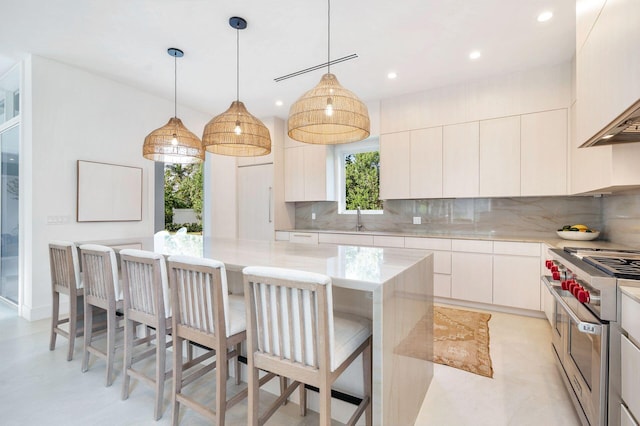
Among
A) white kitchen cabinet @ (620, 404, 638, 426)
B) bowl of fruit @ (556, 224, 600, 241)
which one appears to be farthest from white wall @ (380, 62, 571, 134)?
white kitchen cabinet @ (620, 404, 638, 426)

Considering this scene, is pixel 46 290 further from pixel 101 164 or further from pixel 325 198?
pixel 325 198

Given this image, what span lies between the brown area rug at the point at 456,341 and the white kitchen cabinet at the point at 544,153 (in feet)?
5.22

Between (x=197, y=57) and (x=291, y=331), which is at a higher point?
(x=197, y=57)

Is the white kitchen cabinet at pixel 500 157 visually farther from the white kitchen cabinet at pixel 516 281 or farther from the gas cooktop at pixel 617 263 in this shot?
the gas cooktop at pixel 617 263

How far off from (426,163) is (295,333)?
3.43 metres

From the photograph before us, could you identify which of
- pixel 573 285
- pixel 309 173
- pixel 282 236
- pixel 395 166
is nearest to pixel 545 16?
pixel 395 166

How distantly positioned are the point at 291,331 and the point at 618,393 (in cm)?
139

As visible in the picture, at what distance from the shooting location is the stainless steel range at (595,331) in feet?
4.18

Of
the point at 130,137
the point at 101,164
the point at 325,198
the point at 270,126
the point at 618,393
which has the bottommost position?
the point at 618,393

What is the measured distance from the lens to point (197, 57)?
10.8 ft

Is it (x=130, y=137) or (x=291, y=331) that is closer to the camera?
(x=291, y=331)

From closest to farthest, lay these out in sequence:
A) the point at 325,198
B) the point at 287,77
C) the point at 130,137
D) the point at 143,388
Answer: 1. the point at 143,388
2. the point at 287,77
3. the point at 130,137
4. the point at 325,198

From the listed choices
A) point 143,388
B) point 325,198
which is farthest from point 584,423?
point 325,198

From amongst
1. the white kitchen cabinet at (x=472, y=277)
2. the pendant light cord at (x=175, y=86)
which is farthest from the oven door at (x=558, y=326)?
the pendant light cord at (x=175, y=86)
